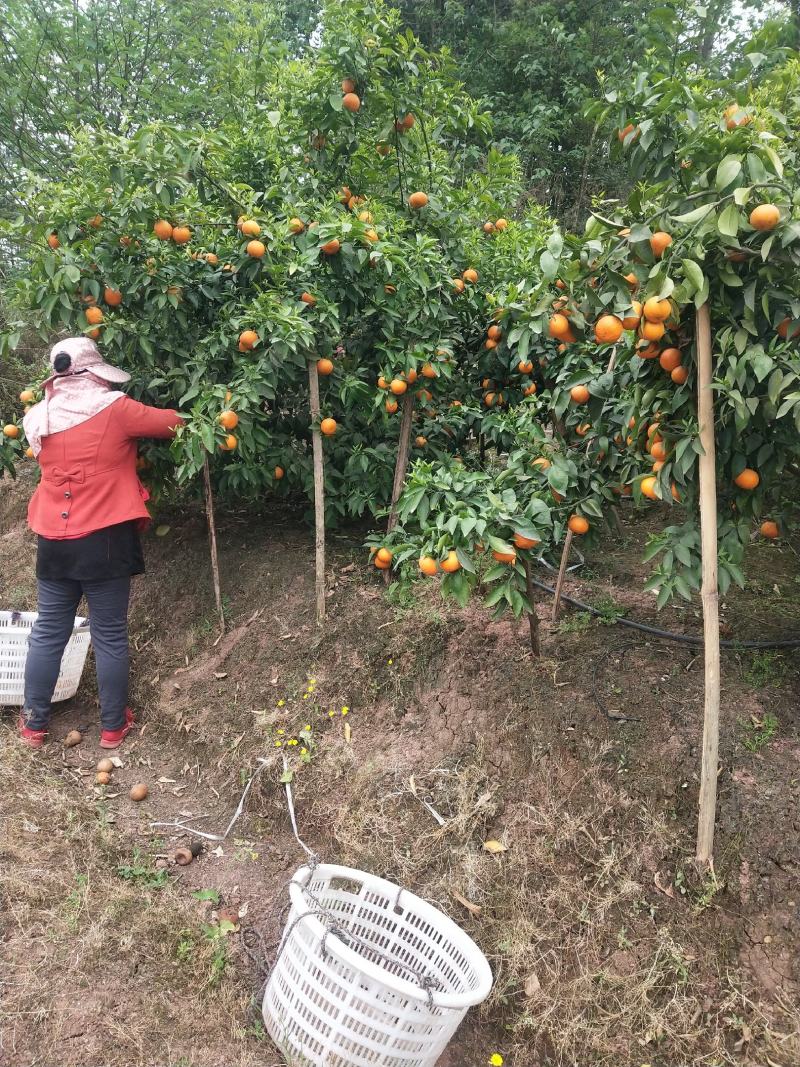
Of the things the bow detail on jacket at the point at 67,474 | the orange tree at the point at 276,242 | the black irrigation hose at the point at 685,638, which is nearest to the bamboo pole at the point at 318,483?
the orange tree at the point at 276,242

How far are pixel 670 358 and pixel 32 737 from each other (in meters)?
2.99

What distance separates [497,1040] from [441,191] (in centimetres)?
327

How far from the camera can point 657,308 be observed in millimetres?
1673

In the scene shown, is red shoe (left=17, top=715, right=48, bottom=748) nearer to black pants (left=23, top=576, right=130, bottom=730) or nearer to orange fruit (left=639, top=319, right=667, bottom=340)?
Result: black pants (left=23, top=576, right=130, bottom=730)

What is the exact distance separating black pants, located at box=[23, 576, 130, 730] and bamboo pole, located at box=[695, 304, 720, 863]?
92.4 inches

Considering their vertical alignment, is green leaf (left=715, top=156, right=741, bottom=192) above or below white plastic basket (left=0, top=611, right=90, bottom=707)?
above

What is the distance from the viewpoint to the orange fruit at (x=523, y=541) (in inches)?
85.0

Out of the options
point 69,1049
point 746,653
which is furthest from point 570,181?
point 69,1049

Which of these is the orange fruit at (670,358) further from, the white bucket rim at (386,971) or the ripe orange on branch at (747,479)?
the white bucket rim at (386,971)

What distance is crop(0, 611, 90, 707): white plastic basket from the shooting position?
3.26 m

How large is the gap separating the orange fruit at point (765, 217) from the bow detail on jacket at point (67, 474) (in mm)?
2542

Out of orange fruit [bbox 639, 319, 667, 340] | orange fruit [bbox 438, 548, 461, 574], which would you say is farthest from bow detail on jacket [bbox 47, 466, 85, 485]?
orange fruit [bbox 639, 319, 667, 340]

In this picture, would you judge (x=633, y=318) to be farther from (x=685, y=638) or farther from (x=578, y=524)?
(x=685, y=638)

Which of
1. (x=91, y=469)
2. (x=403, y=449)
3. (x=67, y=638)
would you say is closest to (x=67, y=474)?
(x=91, y=469)
